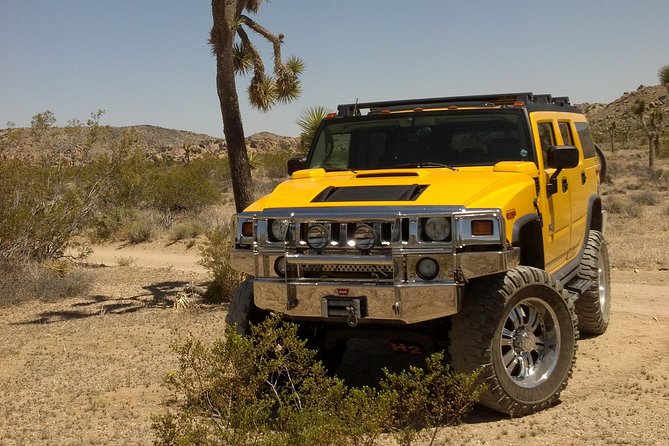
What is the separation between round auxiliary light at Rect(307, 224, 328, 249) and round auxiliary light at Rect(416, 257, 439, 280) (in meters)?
0.66

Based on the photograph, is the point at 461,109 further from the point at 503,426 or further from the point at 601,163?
the point at 601,163

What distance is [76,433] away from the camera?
5602mm

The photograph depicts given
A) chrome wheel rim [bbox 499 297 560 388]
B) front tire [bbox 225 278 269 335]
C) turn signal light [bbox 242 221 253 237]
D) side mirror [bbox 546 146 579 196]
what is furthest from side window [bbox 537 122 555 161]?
front tire [bbox 225 278 269 335]

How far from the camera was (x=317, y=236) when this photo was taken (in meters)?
5.54

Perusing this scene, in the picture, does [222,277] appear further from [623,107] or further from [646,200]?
[623,107]

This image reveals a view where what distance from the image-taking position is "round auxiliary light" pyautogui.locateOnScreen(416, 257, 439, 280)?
17.3 ft

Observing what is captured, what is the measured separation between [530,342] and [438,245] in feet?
4.00

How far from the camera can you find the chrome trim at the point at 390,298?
17.2ft

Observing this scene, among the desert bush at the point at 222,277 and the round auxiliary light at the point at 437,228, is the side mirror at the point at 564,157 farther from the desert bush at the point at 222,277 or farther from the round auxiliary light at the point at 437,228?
the desert bush at the point at 222,277

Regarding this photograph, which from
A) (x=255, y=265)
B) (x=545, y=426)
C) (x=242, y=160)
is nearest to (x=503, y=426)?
(x=545, y=426)

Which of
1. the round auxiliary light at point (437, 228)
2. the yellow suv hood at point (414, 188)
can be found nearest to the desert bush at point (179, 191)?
the yellow suv hood at point (414, 188)

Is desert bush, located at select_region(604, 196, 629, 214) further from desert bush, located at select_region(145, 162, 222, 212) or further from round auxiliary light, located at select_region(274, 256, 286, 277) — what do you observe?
round auxiliary light, located at select_region(274, 256, 286, 277)

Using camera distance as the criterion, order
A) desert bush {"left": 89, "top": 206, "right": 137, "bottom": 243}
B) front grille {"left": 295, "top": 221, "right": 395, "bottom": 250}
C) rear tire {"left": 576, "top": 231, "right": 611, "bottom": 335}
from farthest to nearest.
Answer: desert bush {"left": 89, "top": 206, "right": 137, "bottom": 243}
rear tire {"left": 576, "top": 231, "right": 611, "bottom": 335}
front grille {"left": 295, "top": 221, "right": 395, "bottom": 250}

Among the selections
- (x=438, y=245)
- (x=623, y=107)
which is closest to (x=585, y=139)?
(x=438, y=245)
